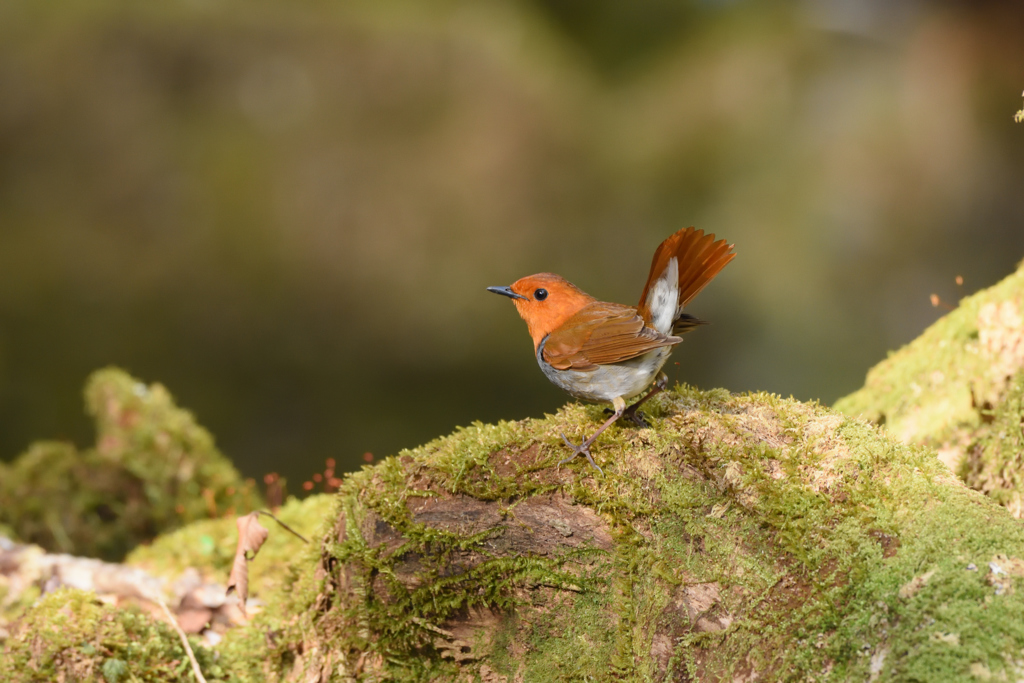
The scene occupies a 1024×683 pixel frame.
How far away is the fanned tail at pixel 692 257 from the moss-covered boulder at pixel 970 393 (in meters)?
0.95

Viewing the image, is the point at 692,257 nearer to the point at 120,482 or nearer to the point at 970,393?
the point at 970,393

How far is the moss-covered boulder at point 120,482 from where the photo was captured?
400 centimetres

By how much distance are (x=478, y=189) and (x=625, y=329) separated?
6.46 m

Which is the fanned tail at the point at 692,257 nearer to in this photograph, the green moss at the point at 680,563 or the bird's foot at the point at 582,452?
the green moss at the point at 680,563

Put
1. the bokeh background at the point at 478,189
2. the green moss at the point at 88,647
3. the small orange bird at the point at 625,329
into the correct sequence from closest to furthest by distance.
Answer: the small orange bird at the point at 625,329 < the green moss at the point at 88,647 < the bokeh background at the point at 478,189

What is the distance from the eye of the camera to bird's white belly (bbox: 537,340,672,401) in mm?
2031

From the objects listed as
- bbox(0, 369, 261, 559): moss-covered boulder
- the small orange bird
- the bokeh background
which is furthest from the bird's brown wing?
the bokeh background

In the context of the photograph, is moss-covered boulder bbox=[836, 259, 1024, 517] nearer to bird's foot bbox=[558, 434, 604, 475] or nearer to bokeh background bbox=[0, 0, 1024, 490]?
bird's foot bbox=[558, 434, 604, 475]

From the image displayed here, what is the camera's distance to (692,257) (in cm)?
208

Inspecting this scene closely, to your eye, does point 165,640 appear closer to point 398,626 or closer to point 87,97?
point 398,626

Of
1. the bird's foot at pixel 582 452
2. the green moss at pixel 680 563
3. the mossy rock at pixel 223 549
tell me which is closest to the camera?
the green moss at pixel 680 563

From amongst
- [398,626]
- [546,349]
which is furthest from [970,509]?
[398,626]

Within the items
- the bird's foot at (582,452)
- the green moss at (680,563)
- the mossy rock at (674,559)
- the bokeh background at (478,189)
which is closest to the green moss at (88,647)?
the green moss at (680,563)

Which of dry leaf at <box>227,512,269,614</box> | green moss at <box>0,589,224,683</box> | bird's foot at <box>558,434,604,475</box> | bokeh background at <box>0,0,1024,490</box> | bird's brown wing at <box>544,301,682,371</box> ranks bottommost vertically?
green moss at <box>0,589,224,683</box>
